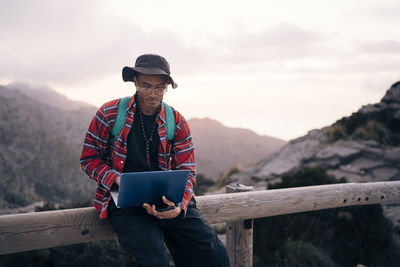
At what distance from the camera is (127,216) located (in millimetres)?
2414

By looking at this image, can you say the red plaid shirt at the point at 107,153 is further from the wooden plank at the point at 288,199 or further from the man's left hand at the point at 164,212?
the wooden plank at the point at 288,199

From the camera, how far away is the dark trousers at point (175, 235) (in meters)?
2.31

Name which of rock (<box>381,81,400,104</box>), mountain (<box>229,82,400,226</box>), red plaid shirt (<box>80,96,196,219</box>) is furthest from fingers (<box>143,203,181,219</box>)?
rock (<box>381,81,400,104</box>)

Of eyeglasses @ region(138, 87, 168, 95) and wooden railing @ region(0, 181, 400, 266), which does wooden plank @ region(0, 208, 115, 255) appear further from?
eyeglasses @ region(138, 87, 168, 95)

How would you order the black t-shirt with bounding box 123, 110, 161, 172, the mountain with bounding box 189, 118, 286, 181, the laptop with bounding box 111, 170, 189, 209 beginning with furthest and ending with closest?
the mountain with bounding box 189, 118, 286, 181 → the black t-shirt with bounding box 123, 110, 161, 172 → the laptop with bounding box 111, 170, 189, 209

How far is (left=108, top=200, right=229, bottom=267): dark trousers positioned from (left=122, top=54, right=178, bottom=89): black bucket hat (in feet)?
3.28

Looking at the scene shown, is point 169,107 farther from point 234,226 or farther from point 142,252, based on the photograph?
point 234,226

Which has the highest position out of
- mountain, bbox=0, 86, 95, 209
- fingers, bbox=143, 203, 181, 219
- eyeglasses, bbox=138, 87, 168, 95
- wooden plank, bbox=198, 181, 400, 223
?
eyeglasses, bbox=138, 87, 168, 95

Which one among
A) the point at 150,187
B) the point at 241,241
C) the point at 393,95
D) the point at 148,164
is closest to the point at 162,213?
the point at 150,187

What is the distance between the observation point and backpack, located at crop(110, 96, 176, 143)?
8.39 ft

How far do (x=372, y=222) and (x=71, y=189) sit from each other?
15.0 m

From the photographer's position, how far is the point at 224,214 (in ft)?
10.1

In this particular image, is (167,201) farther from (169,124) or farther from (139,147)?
(169,124)

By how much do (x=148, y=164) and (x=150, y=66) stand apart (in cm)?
75
